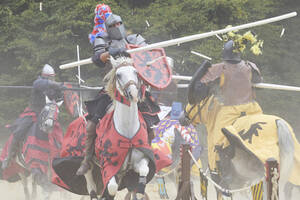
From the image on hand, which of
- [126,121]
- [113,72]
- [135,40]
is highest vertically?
[135,40]

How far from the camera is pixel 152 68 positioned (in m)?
5.13

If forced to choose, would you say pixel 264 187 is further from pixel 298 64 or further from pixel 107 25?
pixel 298 64

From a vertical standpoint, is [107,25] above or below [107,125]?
above

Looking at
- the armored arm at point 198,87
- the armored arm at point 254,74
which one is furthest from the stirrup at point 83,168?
the armored arm at point 254,74

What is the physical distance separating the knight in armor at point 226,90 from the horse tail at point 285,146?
2.38 ft

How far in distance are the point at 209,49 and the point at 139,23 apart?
1.92 m

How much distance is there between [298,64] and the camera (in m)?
13.1

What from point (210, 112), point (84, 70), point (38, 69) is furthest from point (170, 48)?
point (210, 112)

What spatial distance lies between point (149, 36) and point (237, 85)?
632 cm

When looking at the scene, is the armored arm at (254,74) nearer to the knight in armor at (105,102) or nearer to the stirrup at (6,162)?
the knight in armor at (105,102)

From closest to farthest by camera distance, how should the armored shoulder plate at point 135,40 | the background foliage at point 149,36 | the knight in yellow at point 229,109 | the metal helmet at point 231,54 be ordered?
1. the knight in yellow at point 229,109
2. the armored shoulder plate at point 135,40
3. the metal helmet at point 231,54
4. the background foliage at point 149,36

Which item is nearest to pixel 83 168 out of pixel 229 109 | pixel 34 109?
pixel 229 109

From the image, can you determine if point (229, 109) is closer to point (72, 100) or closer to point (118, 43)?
point (118, 43)

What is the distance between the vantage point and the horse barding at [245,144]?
528 cm
